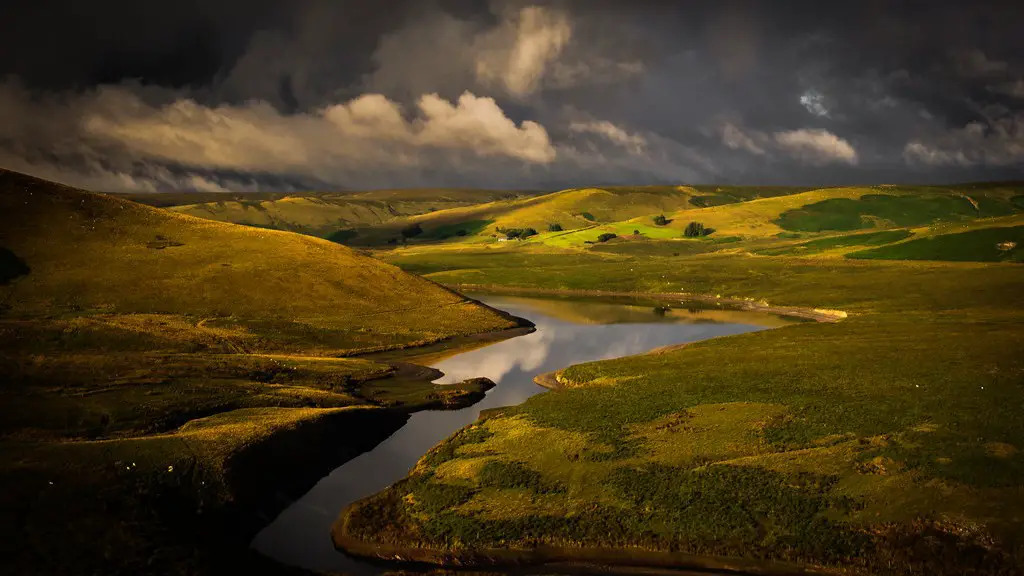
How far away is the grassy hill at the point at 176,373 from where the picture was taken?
35.9 m

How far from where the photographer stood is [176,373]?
65000 millimetres

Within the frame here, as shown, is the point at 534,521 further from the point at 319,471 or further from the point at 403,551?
the point at 319,471

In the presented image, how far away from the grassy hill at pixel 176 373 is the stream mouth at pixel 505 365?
6.66 ft

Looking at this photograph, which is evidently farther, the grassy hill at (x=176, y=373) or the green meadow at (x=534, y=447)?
the grassy hill at (x=176, y=373)

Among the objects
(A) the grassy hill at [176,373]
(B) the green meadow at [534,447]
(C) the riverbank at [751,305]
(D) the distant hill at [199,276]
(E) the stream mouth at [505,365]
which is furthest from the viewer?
(C) the riverbank at [751,305]

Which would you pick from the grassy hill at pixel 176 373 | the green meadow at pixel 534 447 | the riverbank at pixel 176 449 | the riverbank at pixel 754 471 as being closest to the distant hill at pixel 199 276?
the grassy hill at pixel 176 373

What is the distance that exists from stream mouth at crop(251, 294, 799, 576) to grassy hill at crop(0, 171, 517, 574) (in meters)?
2.03

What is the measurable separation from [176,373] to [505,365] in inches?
1604

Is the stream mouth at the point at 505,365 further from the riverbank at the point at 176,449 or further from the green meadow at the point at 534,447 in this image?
the riverbank at the point at 176,449

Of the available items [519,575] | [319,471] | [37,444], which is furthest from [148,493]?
[519,575]

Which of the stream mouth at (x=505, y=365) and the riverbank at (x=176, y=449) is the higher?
the riverbank at (x=176, y=449)

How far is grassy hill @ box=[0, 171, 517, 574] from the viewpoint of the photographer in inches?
1412

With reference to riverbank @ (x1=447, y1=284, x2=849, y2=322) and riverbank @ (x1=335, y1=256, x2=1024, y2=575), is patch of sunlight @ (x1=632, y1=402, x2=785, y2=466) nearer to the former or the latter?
riverbank @ (x1=335, y1=256, x2=1024, y2=575)

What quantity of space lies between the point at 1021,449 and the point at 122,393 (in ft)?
207
